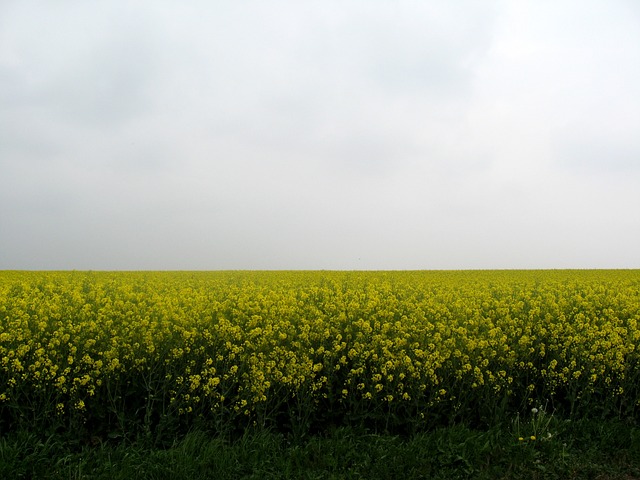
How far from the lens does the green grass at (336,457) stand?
557 cm

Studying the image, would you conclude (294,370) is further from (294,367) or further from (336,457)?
(336,457)

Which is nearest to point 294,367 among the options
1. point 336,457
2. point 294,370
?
point 294,370

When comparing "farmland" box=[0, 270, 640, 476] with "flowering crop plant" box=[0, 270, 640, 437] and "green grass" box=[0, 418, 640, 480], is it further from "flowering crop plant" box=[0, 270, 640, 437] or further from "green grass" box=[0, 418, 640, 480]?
"green grass" box=[0, 418, 640, 480]

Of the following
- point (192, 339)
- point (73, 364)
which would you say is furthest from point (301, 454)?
point (73, 364)

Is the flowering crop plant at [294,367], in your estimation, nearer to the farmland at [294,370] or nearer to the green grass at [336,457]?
the farmland at [294,370]

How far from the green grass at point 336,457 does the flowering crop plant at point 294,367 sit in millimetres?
338

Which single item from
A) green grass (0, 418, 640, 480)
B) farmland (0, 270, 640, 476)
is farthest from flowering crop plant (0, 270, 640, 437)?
green grass (0, 418, 640, 480)

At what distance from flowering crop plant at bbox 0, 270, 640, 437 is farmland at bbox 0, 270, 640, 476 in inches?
1.0

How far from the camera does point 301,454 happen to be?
233 inches

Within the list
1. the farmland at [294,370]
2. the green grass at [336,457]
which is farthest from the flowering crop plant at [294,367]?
the green grass at [336,457]

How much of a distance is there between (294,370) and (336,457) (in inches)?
51.2

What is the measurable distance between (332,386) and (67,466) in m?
3.35

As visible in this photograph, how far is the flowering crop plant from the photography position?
6.68 meters

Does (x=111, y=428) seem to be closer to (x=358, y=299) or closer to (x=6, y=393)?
(x=6, y=393)
